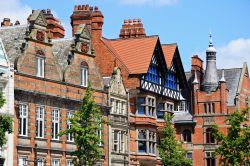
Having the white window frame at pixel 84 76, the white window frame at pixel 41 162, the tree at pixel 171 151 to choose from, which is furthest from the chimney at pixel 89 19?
the white window frame at pixel 41 162

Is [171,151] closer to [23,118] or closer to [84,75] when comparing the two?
[84,75]

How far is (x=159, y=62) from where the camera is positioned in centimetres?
7244

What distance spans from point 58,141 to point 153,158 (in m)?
13.7

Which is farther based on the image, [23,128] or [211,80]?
[211,80]

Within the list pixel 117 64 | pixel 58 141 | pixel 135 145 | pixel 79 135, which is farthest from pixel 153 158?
pixel 79 135

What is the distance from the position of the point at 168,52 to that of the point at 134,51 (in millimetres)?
5507

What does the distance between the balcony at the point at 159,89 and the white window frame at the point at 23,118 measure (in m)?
15.8

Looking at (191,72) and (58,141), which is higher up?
(191,72)

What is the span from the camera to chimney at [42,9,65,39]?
6775 cm

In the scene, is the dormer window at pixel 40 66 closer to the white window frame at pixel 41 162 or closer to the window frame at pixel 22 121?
the window frame at pixel 22 121

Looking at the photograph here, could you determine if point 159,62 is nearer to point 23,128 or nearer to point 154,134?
point 154,134

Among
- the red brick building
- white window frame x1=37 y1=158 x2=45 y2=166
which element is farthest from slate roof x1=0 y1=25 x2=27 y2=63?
the red brick building

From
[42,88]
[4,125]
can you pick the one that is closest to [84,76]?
[42,88]

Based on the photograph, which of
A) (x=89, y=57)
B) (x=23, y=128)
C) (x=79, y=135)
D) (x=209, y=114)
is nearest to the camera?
(x=79, y=135)
